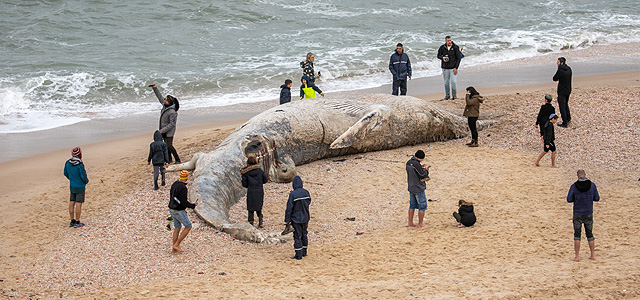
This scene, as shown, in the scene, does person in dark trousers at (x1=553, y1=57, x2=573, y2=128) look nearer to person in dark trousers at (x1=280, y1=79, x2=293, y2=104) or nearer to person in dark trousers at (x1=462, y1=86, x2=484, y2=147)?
person in dark trousers at (x1=462, y1=86, x2=484, y2=147)

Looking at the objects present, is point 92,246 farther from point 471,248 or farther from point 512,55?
point 512,55

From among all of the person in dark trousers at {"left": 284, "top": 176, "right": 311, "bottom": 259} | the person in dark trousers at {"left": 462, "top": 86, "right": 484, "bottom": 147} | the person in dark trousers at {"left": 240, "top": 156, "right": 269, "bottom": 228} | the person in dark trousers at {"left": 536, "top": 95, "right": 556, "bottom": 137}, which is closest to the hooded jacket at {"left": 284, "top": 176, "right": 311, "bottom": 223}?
the person in dark trousers at {"left": 284, "top": 176, "right": 311, "bottom": 259}

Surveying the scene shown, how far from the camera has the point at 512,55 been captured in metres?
28.5

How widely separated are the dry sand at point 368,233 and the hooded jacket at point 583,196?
2.37 feet

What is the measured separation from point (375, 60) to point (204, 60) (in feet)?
24.7

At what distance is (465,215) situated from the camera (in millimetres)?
10664

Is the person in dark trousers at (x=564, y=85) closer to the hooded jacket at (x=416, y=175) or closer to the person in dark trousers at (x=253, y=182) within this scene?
the hooded jacket at (x=416, y=175)

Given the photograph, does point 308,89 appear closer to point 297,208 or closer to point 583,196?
point 297,208

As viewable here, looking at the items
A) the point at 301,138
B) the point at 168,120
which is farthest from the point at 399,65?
the point at 168,120

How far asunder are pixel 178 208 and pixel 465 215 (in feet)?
15.6

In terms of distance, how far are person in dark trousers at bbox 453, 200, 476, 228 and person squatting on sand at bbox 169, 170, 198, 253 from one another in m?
4.51

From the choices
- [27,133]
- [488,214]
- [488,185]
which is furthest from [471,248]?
[27,133]

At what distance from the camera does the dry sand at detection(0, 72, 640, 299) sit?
845cm

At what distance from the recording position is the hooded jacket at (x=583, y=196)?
8898mm
